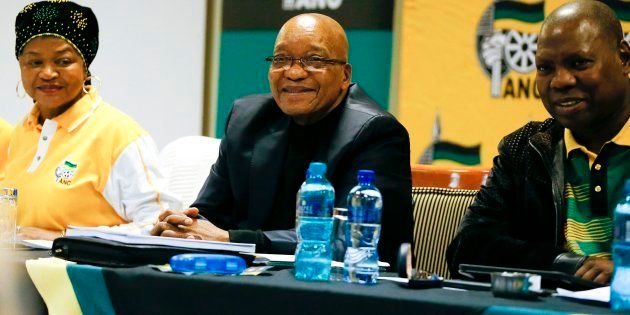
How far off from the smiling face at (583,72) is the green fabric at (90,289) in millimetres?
1113

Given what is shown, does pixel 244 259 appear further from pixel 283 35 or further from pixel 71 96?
pixel 71 96

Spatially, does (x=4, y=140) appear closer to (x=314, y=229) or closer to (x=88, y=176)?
(x=88, y=176)

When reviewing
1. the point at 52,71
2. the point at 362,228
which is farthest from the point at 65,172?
the point at 362,228

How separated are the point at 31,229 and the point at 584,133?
166 centimetres

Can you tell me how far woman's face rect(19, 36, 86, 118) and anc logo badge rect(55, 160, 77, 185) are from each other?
26 centimetres

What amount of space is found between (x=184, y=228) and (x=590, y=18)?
1.06 m

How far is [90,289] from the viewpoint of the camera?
1561mm

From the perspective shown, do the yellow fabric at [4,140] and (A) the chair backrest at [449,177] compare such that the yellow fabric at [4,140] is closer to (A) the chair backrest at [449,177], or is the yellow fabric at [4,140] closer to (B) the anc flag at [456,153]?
(A) the chair backrest at [449,177]

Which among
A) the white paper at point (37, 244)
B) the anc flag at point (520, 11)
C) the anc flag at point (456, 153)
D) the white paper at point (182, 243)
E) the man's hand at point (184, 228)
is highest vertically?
the anc flag at point (520, 11)

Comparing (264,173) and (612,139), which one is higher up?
(612,139)

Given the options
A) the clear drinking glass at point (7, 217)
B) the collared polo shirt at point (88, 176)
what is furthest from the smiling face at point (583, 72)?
the collared polo shirt at point (88, 176)

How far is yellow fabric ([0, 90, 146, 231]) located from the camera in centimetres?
285

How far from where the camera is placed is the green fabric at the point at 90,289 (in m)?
1.54

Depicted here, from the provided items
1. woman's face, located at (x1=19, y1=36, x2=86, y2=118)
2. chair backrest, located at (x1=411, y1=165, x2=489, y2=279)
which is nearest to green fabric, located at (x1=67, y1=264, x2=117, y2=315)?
chair backrest, located at (x1=411, y1=165, x2=489, y2=279)
